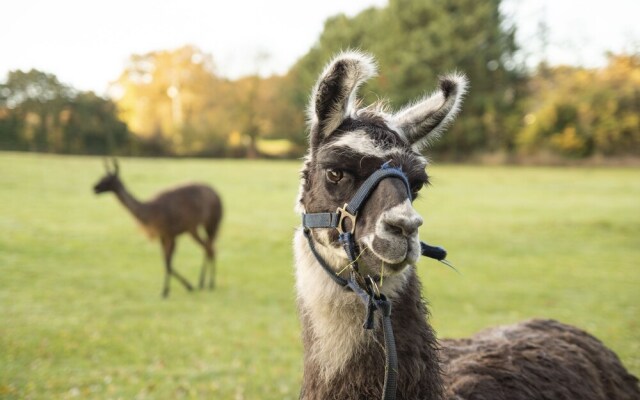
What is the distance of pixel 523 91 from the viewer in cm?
4853

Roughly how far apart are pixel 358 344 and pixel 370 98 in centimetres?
3315

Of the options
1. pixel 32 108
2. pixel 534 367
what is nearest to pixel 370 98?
pixel 32 108

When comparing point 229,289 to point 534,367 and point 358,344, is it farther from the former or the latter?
point 358,344

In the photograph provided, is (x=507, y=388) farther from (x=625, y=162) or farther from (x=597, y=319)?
(x=625, y=162)

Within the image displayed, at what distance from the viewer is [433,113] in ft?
7.88

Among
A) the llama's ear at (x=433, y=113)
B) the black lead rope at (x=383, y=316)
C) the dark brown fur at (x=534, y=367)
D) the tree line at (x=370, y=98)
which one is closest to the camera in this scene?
the black lead rope at (x=383, y=316)

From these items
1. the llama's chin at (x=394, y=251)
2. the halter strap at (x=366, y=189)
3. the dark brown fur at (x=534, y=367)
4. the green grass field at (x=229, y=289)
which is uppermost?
the halter strap at (x=366, y=189)

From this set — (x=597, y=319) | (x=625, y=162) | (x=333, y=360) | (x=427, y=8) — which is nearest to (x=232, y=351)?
(x=333, y=360)

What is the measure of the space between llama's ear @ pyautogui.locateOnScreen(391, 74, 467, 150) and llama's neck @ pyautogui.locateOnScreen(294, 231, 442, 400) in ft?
2.14

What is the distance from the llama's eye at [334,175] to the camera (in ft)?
7.28

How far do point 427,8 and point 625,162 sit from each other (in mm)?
21217

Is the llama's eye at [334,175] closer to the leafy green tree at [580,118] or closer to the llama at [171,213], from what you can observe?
the llama at [171,213]

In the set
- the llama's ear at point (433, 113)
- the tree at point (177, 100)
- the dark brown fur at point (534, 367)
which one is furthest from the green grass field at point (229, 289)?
the tree at point (177, 100)

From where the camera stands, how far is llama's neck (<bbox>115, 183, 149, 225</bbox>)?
10180 millimetres
